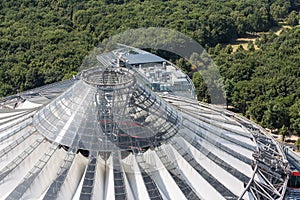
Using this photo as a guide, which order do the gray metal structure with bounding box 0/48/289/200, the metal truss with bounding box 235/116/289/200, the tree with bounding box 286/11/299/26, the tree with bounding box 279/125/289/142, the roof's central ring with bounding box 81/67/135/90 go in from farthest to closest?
the tree with bounding box 286/11/299/26 → the tree with bounding box 279/125/289/142 → the roof's central ring with bounding box 81/67/135/90 → the metal truss with bounding box 235/116/289/200 → the gray metal structure with bounding box 0/48/289/200

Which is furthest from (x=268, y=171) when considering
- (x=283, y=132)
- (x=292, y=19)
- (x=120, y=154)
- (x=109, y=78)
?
(x=292, y=19)

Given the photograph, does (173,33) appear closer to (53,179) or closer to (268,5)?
(268,5)

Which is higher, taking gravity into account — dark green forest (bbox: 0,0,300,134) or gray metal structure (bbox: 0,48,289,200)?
dark green forest (bbox: 0,0,300,134)

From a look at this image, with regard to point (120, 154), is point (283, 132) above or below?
below

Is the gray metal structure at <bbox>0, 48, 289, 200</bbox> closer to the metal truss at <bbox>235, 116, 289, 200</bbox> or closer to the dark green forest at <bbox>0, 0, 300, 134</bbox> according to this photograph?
the metal truss at <bbox>235, 116, 289, 200</bbox>

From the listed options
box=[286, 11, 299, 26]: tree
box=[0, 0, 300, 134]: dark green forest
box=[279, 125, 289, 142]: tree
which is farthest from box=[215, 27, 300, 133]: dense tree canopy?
box=[286, 11, 299, 26]: tree

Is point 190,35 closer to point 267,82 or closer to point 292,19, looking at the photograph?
point 267,82

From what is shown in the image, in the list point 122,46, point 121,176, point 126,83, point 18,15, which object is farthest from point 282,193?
point 18,15
